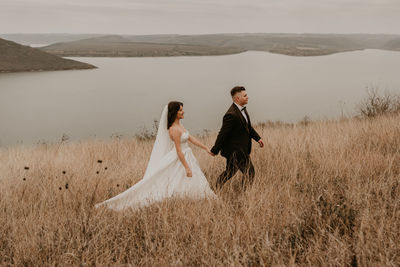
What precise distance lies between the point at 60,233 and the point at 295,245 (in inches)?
88.6

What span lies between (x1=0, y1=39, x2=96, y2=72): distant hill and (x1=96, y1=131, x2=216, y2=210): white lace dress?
3801 inches

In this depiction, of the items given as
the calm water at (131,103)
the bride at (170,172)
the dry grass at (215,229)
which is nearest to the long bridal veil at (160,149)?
the bride at (170,172)

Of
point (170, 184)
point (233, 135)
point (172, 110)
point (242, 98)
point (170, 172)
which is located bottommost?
point (170, 184)

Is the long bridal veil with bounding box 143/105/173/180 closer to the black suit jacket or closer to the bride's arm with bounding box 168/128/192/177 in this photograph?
the bride's arm with bounding box 168/128/192/177

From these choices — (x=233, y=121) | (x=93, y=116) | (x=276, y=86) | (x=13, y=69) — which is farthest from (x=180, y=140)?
(x=13, y=69)

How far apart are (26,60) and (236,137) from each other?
337 ft

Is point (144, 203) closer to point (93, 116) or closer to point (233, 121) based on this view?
point (233, 121)

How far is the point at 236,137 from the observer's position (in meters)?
5.10

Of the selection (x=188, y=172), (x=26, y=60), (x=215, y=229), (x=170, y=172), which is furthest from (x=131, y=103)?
(x=26, y=60)

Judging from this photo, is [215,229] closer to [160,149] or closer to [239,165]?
[239,165]

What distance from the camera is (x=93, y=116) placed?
3912cm

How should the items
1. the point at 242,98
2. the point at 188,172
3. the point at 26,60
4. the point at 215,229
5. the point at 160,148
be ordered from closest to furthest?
the point at 215,229 → the point at 188,172 → the point at 242,98 → the point at 160,148 → the point at 26,60

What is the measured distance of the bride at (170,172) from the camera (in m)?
4.87

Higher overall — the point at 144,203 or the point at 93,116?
the point at 144,203
